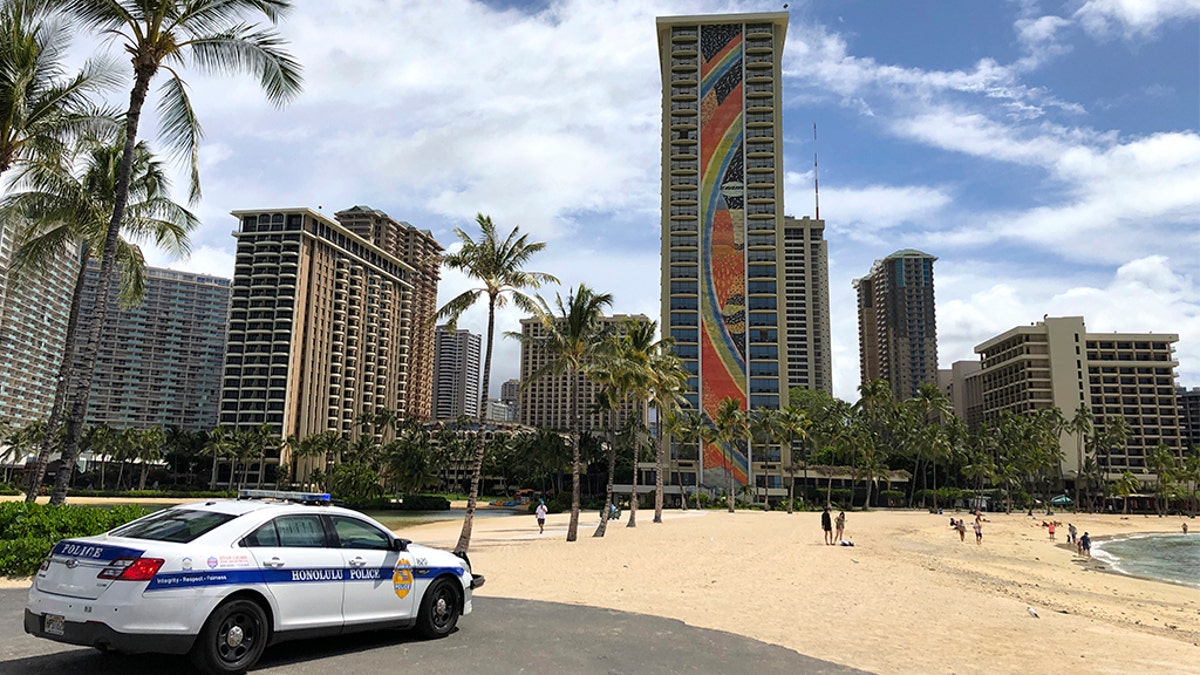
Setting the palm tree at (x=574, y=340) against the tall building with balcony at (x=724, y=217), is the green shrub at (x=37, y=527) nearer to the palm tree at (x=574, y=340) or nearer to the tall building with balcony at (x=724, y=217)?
the palm tree at (x=574, y=340)

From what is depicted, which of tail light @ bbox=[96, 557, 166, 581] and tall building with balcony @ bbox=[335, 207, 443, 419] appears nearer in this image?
tail light @ bbox=[96, 557, 166, 581]

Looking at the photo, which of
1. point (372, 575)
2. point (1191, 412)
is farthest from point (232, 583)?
point (1191, 412)

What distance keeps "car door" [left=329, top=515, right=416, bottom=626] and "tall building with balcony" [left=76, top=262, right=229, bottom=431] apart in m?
183

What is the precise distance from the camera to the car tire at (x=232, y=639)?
6.81 metres

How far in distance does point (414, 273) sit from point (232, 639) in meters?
174

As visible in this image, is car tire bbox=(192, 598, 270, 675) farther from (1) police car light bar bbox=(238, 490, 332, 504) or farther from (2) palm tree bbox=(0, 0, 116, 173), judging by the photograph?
(2) palm tree bbox=(0, 0, 116, 173)

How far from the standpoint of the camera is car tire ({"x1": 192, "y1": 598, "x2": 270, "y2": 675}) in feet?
22.3

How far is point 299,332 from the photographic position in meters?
122

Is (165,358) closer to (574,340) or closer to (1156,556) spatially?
(574,340)

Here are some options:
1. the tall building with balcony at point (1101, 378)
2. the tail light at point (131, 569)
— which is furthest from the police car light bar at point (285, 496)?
the tall building with balcony at point (1101, 378)

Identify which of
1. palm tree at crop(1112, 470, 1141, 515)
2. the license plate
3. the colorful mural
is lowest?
palm tree at crop(1112, 470, 1141, 515)

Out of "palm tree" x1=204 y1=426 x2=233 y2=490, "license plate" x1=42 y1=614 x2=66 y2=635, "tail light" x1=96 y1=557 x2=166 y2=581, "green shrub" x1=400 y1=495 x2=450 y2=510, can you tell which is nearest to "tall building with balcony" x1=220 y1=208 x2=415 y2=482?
"palm tree" x1=204 y1=426 x2=233 y2=490

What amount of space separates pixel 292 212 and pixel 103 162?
10955 centimetres

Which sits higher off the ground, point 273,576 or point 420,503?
point 273,576
